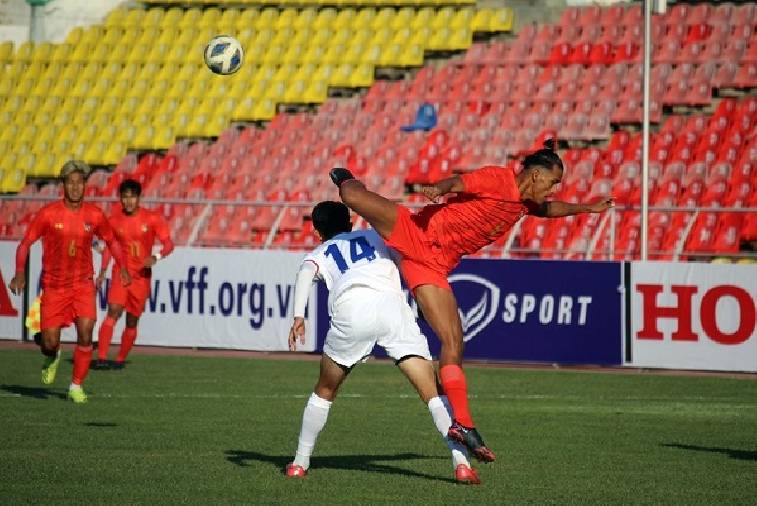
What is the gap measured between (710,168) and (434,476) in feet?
50.5

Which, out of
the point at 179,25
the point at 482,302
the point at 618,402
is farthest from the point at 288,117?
the point at 618,402

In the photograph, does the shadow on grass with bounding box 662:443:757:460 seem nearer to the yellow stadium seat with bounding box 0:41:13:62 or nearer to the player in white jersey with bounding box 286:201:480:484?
the player in white jersey with bounding box 286:201:480:484

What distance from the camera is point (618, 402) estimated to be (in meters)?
14.8

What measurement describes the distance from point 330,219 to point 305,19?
23774 mm

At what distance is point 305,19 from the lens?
3253cm

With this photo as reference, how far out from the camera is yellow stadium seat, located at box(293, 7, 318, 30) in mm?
32375

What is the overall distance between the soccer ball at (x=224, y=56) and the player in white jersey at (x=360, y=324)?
10.7 m

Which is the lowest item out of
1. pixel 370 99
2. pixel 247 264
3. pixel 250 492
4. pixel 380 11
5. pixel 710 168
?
pixel 250 492

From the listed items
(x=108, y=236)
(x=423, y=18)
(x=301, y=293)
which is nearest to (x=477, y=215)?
(x=301, y=293)

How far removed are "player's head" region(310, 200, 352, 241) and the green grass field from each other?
157 centimetres

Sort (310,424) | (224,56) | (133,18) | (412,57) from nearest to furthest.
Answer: (310,424) → (224,56) → (412,57) → (133,18)

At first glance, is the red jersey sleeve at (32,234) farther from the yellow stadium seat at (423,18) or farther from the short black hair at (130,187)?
the yellow stadium seat at (423,18)

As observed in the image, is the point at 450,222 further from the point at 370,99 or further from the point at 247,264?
the point at 370,99

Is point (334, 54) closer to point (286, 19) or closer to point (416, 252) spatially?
point (286, 19)
